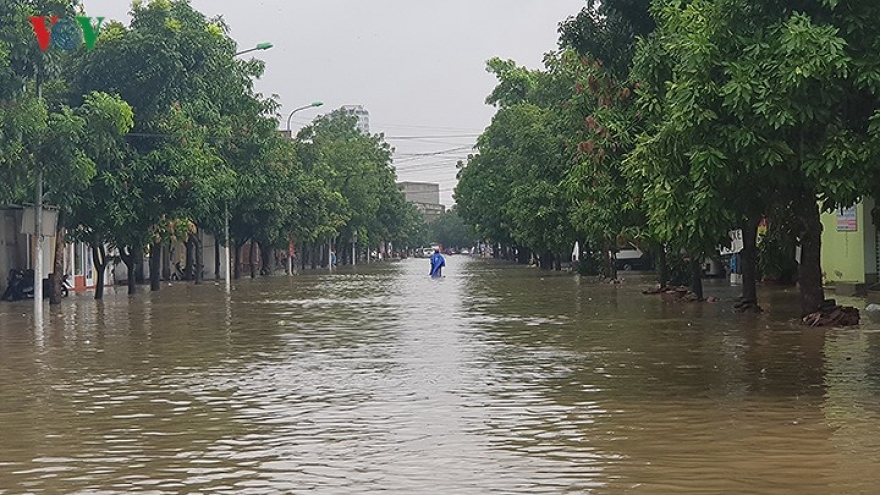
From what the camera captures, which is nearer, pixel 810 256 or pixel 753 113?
pixel 753 113

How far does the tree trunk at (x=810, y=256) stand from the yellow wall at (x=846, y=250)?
12.2 meters

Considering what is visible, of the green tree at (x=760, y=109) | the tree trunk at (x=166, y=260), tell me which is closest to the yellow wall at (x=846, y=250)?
the green tree at (x=760, y=109)

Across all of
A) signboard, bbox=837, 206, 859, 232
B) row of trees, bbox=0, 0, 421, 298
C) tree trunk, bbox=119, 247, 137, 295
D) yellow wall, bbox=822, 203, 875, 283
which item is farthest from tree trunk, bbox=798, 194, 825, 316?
tree trunk, bbox=119, 247, 137, 295

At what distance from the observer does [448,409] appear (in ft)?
40.7

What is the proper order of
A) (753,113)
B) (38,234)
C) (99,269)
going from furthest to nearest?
1. (99,269)
2. (38,234)
3. (753,113)

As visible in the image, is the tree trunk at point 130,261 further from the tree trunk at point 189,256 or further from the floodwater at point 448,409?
the floodwater at point 448,409

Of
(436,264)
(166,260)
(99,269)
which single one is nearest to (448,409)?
(99,269)

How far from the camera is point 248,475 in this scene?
9.01 metres

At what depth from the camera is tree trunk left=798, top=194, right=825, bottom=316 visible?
69.2 ft

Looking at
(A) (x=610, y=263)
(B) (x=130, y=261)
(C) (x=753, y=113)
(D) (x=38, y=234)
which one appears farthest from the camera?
(A) (x=610, y=263)

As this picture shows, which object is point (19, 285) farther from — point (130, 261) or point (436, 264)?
point (436, 264)

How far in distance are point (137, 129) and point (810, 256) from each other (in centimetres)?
2685

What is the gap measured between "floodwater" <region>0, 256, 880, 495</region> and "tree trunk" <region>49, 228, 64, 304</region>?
1419 cm

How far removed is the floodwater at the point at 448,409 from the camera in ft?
29.0
